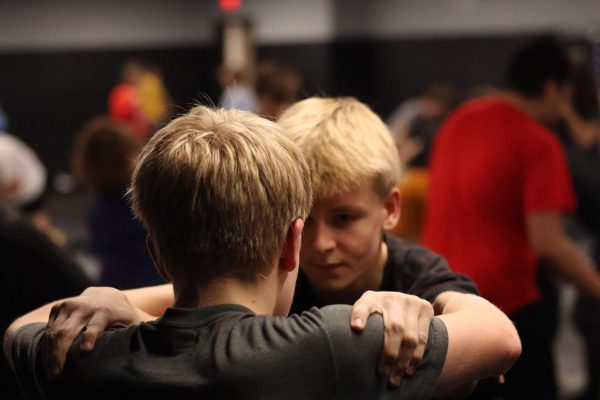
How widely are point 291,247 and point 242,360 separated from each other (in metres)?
0.22

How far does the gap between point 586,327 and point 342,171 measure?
314 centimetres

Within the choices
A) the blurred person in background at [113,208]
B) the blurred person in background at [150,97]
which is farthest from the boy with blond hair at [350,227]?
the blurred person in background at [150,97]

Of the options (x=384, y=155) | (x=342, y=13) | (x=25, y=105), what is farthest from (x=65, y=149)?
(x=384, y=155)

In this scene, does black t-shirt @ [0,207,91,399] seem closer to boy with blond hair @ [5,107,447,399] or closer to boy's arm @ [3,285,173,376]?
boy's arm @ [3,285,173,376]

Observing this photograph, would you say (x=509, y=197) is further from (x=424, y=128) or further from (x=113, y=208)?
(x=424, y=128)

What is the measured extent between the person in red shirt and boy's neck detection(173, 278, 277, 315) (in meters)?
1.96

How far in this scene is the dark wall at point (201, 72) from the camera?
1225cm

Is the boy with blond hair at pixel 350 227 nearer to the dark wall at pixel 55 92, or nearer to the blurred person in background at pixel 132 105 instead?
the blurred person in background at pixel 132 105

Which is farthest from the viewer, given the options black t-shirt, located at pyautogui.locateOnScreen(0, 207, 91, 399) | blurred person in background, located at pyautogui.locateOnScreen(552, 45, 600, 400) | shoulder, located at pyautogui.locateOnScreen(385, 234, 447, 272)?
blurred person in background, located at pyautogui.locateOnScreen(552, 45, 600, 400)

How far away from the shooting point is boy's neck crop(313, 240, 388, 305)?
181 cm

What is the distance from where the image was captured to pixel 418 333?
1251mm

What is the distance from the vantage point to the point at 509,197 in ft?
11.2

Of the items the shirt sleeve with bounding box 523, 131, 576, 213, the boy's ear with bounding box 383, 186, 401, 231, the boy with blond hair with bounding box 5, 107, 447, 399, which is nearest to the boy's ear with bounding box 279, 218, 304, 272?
the boy with blond hair with bounding box 5, 107, 447, 399

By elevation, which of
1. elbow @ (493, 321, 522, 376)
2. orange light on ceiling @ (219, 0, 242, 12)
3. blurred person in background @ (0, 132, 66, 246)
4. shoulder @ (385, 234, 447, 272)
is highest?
orange light on ceiling @ (219, 0, 242, 12)
